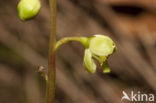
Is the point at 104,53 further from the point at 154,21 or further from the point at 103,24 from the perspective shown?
the point at 154,21

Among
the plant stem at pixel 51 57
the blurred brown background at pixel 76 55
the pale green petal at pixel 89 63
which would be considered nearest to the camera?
the plant stem at pixel 51 57

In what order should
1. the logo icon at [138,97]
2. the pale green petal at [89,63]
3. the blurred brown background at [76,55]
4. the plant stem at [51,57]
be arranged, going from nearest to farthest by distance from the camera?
1. the plant stem at [51,57]
2. the pale green petal at [89,63]
3. the logo icon at [138,97]
4. the blurred brown background at [76,55]

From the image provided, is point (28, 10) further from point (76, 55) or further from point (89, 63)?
point (76, 55)

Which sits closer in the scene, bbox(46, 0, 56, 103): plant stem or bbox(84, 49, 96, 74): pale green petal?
bbox(46, 0, 56, 103): plant stem

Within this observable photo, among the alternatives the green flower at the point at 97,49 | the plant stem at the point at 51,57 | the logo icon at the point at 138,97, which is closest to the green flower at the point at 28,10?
the plant stem at the point at 51,57

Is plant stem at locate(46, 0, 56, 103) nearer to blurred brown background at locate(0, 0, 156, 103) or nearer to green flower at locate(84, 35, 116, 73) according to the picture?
green flower at locate(84, 35, 116, 73)

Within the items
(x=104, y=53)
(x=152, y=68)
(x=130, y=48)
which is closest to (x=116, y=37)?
(x=130, y=48)

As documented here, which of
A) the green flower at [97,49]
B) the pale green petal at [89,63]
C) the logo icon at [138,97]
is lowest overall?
the logo icon at [138,97]

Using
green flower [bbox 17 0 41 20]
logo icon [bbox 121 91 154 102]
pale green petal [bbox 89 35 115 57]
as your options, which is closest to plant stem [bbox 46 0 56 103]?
green flower [bbox 17 0 41 20]

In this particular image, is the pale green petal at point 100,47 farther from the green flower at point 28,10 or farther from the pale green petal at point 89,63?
the green flower at point 28,10

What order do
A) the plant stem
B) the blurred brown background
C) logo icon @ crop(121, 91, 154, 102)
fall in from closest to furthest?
the plant stem
logo icon @ crop(121, 91, 154, 102)
the blurred brown background
